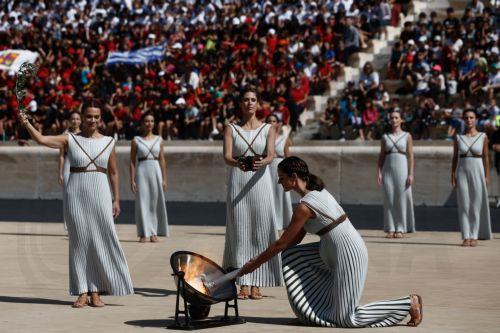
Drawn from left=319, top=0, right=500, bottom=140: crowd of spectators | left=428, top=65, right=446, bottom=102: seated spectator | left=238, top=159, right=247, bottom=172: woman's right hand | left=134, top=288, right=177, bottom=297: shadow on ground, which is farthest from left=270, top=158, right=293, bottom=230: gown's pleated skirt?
left=428, top=65, right=446, bottom=102: seated spectator

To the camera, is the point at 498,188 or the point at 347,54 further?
the point at 347,54

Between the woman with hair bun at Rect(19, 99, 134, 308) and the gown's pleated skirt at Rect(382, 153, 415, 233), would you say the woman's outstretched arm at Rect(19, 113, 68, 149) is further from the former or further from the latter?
the gown's pleated skirt at Rect(382, 153, 415, 233)

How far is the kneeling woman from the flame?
1.36ft

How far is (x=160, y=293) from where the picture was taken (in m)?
13.0

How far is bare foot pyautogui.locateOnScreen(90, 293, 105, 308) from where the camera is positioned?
1196 centimetres

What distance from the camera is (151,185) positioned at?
20688 mm

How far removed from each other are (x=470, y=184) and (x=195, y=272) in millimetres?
9103

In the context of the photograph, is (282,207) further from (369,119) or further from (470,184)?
(369,119)

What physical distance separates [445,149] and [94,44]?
1623 cm

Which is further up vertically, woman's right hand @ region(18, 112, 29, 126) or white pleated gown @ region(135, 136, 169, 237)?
woman's right hand @ region(18, 112, 29, 126)

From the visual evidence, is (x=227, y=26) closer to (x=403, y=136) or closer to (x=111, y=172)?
(x=403, y=136)

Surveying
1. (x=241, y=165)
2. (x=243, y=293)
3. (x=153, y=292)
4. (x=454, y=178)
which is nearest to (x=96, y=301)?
(x=153, y=292)

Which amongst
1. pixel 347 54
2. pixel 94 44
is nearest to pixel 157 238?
pixel 347 54

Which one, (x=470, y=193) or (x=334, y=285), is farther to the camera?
(x=470, y=193)
